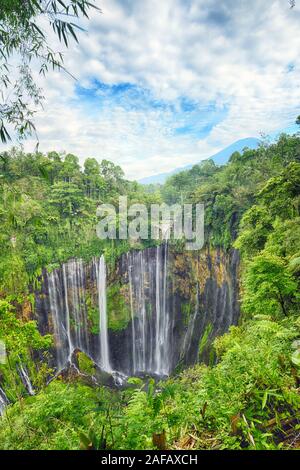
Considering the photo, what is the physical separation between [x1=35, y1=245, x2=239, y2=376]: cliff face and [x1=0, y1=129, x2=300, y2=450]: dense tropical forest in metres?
0.57

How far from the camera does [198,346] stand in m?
13.6

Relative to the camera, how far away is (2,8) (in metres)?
2.43

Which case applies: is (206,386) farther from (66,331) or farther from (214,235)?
(66,331)

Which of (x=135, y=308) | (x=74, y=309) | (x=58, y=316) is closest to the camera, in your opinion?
(x=58, y=316)

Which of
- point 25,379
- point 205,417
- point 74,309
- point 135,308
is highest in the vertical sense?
point 205,417

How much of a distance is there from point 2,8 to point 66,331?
1593 centimetres

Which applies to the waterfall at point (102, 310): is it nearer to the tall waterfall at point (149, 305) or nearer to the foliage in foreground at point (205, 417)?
the tall waterfall at point (149, 305)

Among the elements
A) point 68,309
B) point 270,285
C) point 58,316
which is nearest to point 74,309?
point 68,309

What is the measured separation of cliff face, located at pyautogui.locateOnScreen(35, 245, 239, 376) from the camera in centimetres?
1500

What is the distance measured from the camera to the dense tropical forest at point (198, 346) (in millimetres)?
1727

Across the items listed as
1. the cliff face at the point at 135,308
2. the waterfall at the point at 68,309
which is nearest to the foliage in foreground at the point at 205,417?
the cliff face at the point at 135,308

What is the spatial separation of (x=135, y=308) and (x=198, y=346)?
5107mm

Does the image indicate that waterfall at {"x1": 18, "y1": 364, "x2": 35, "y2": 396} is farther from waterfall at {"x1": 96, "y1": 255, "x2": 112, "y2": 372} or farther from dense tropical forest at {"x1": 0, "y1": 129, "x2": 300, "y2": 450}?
waterfall at {"x1": 96, "y1": 255, "x2": 112, "y2": 372}

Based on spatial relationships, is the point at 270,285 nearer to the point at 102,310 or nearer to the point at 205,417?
the point at 205,417
